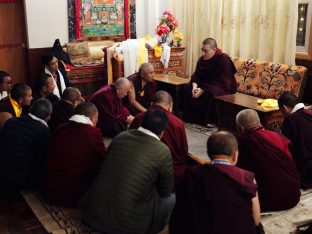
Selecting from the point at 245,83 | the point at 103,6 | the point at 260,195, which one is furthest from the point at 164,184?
the point at 103,6

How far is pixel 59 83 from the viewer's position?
17.4ft

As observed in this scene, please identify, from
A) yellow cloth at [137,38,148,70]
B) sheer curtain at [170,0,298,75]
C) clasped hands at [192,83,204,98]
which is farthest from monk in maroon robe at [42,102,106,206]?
yellow cloth at [137,38,148,70]

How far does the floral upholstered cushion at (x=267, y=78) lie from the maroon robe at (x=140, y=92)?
1333mm

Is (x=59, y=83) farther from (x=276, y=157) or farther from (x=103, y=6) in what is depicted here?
(x=276, y=157)

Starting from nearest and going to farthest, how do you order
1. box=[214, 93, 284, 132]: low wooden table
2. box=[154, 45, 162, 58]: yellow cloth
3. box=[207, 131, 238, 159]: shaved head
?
box=[207, 131, 238, 159]: shaved head < box=[214, 93, 284, 132]: low wooden table < box=[154, 45, 162, 58]: yellow cloth

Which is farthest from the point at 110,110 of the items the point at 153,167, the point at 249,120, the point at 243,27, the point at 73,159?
the point at 243,27

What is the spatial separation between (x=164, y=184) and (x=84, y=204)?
545 millimetres

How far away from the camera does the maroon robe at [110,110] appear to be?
15.6ft

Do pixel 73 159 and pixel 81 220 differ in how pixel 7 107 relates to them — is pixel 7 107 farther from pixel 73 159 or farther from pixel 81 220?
pixel 81 220

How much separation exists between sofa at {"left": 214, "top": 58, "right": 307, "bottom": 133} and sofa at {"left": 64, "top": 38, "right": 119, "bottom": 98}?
223 centimetres

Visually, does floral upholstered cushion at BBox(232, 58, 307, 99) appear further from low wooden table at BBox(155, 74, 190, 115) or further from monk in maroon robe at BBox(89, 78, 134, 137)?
monk in maroon robe at BBox(89, 78, 134, 137)

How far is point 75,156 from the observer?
9.75 ft

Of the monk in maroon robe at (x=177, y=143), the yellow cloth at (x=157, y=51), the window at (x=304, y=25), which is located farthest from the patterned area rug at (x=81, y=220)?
the yellow cloth at (x=157, y=51)

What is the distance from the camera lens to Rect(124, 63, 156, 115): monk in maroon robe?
5.15 meters
